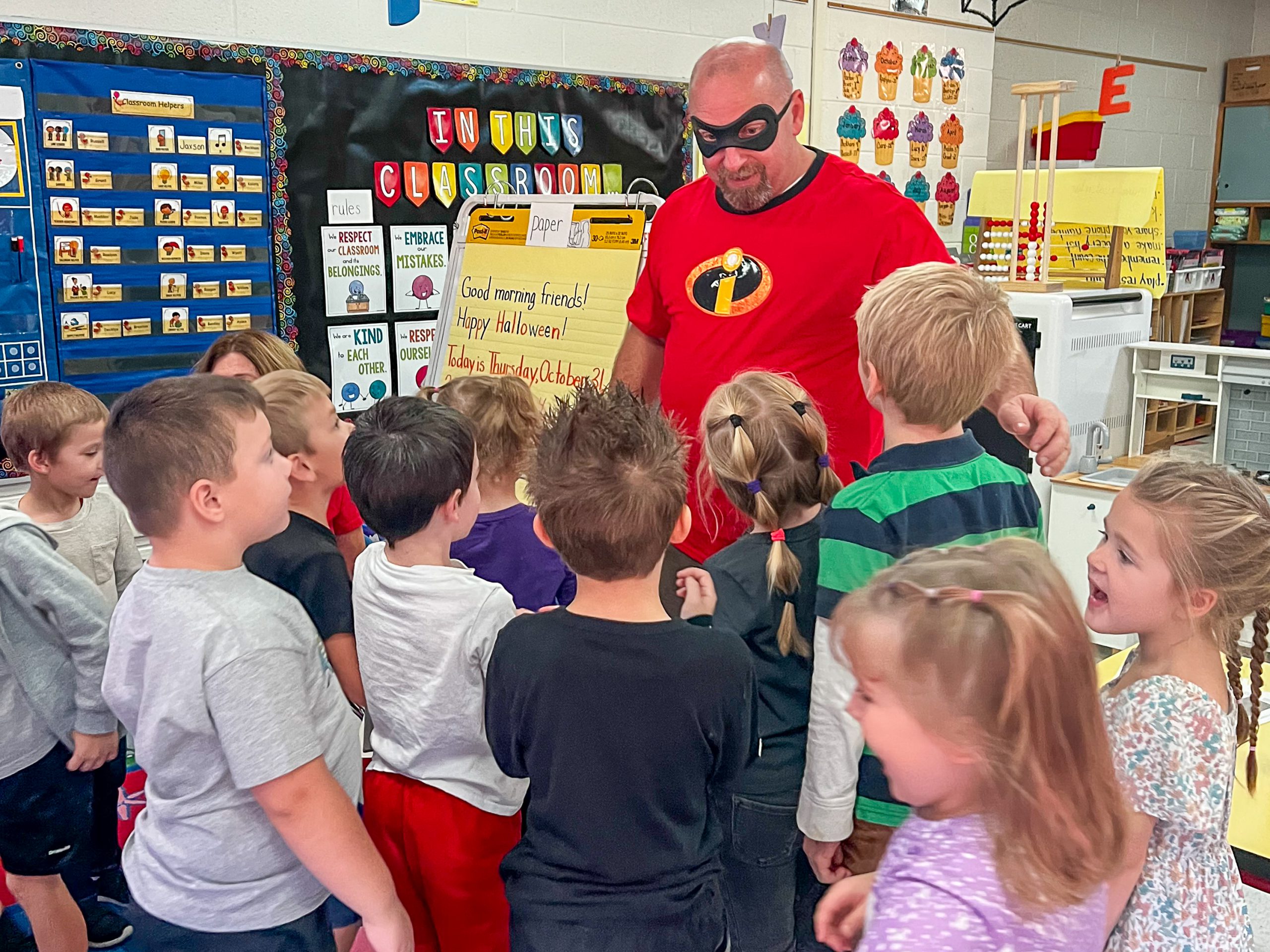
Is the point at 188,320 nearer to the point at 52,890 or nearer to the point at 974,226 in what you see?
the point at 52,890

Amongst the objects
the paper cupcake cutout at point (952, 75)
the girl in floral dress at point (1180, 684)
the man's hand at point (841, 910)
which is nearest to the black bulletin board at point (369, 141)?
the paper cupcake cutout at point (952, 75)

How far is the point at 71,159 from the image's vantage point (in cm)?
303

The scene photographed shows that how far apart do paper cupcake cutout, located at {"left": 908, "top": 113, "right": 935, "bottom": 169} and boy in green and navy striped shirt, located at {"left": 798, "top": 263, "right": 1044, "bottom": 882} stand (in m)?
3.97

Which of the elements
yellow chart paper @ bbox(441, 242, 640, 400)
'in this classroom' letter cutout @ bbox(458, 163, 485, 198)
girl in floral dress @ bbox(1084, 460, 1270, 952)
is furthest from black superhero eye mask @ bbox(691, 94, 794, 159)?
'in this classroom' letter cutout @ bbox(458, 163, 485, 198)

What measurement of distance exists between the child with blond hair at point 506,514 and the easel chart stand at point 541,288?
33.8 inches

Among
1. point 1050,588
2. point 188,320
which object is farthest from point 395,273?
point 1050,588

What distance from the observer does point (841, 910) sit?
106 centimetres

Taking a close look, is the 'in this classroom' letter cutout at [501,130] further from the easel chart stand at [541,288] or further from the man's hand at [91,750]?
the man's hand at [91,750]

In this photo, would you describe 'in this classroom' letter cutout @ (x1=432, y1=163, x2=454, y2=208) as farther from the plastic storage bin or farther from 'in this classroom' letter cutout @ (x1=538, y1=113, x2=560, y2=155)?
the plastic storage bin

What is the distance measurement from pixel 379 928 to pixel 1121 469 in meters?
3.15

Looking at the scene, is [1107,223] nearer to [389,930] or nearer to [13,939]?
[389,930]

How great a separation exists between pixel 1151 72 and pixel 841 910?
7155 mm

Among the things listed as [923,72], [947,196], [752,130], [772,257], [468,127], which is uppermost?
[923,72]

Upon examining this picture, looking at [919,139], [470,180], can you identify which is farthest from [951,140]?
[470,180]
